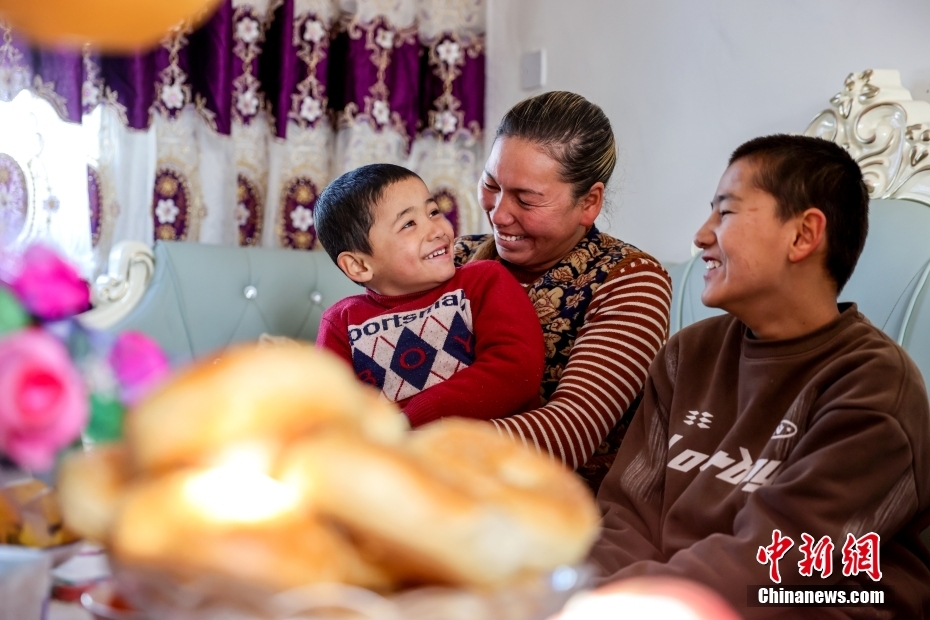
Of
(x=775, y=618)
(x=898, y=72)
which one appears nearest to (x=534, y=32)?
(x=898, y=72)

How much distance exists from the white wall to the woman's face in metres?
0.77

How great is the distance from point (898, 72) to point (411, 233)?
1022 mm

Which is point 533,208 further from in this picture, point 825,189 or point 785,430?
point 785,430

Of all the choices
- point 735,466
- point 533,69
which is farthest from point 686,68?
point 735,466

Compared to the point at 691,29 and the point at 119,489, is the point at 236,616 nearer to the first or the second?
the point at 119,489

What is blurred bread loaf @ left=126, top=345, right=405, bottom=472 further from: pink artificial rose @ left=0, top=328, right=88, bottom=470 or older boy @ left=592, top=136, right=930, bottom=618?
older boy @ left=592, top=136, right=930, bottom=618

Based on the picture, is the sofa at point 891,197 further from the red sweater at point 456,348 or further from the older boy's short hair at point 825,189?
the red sweater at point 456,348

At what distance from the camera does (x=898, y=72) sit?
1.66m

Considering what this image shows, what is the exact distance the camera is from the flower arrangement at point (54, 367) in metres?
0.22

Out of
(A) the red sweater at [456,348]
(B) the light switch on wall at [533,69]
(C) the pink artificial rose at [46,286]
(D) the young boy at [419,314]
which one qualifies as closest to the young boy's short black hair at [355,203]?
(D) the young boy at [419,314]

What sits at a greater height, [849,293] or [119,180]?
[119,180]

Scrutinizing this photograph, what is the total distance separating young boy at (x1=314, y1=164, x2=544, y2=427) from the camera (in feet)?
4.00

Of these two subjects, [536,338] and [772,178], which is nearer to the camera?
[772,178]

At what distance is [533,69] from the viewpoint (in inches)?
107
